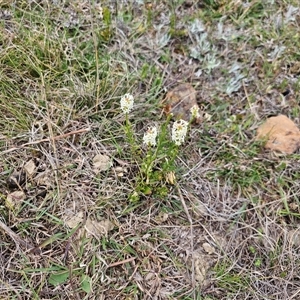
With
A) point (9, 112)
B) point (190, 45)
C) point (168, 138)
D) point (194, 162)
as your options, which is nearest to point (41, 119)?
point (9, 112)

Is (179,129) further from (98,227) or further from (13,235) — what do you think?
(13,235)

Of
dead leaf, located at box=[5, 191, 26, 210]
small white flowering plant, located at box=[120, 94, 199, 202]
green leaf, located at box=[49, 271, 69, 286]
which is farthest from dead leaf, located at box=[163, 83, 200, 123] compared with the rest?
green leaf, located at box=[49, 271, 69, 286]

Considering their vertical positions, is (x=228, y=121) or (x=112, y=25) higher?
(x=112, y=25)

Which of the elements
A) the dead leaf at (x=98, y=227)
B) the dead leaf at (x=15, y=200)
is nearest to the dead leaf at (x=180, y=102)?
the dead leaf at (x=98, y=227)

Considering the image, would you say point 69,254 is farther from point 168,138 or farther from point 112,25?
point 112,25

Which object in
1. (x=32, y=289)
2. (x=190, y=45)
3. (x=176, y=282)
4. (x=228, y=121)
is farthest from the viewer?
(x=190, y=45)

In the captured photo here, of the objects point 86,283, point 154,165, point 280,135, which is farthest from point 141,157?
point 280,135

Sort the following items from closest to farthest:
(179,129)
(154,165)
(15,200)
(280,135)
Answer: (179,129)
(15,200)
(154,165)
(280,135)
